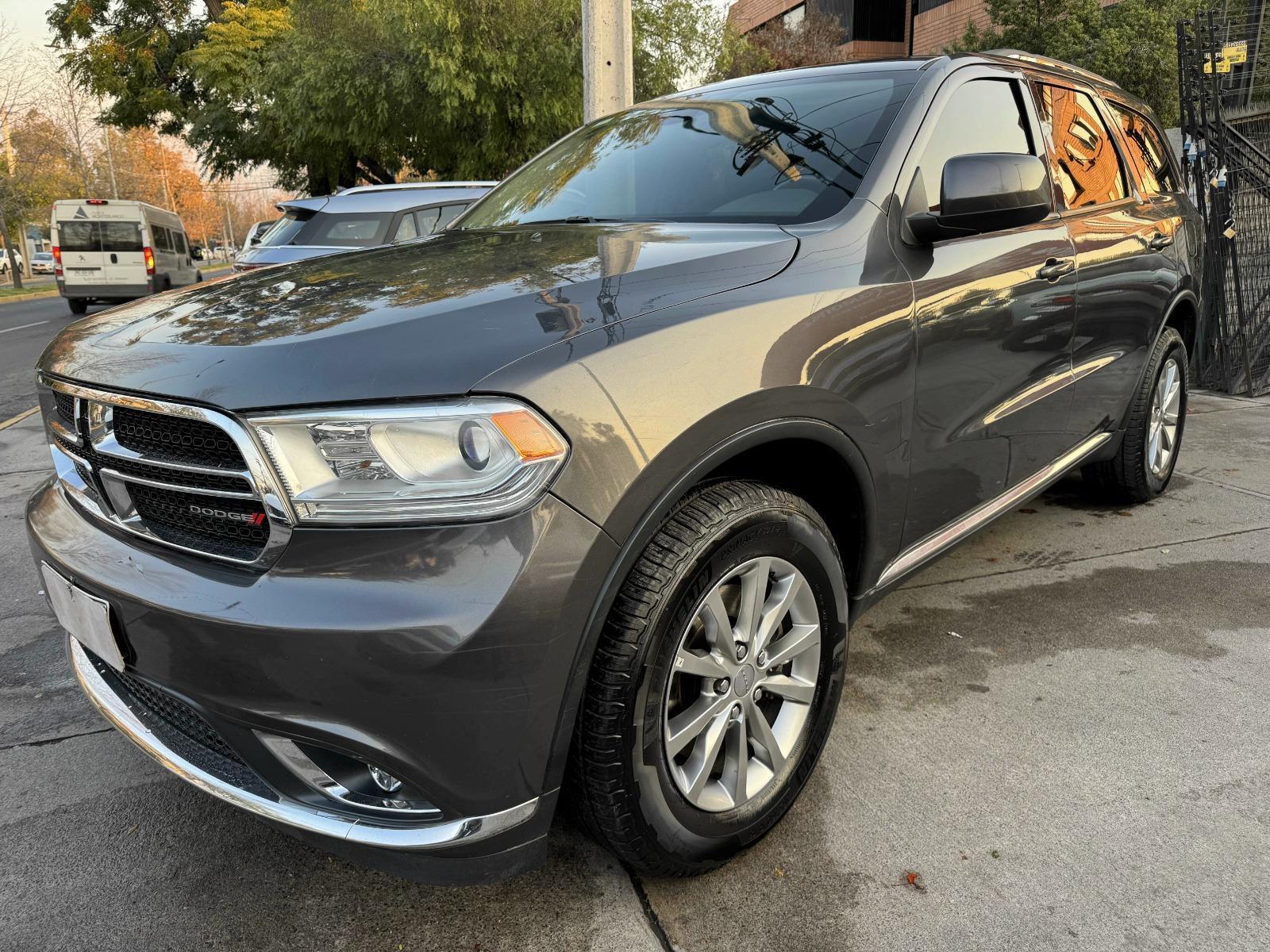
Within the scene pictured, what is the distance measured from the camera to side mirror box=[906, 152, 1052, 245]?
7.64 feet

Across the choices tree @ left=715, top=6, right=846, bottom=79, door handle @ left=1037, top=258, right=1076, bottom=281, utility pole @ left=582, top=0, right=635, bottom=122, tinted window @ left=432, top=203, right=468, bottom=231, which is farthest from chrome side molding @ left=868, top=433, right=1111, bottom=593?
tree @ left=715, top=6, right=846, bottom=79

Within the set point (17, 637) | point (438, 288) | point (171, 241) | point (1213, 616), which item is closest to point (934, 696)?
point (1213, 616)

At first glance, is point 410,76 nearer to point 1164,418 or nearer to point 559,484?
point 1164,418

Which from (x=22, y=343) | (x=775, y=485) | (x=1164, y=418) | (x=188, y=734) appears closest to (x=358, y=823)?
(x=188, y=734)

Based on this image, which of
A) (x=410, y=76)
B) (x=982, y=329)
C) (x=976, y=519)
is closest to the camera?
(x=982, y=329)

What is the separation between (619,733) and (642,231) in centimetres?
131

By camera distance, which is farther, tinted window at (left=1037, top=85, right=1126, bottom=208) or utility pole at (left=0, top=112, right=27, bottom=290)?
utility pole at (left=0, top=112, right=27, bottom=290)

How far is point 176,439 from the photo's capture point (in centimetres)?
168

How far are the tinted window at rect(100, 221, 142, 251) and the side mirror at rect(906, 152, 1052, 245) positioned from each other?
20830mm

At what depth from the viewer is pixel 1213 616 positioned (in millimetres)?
3262

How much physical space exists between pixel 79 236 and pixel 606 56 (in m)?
17.3

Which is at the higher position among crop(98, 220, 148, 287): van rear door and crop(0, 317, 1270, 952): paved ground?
crop(98, 220, 148, 287): van rear door

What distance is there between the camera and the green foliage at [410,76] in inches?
600

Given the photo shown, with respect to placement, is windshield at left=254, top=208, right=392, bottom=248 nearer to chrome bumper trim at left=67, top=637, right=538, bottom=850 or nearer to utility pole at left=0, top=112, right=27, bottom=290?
chrome bumper trim at left=67, top=637, right=538, bottom=850
